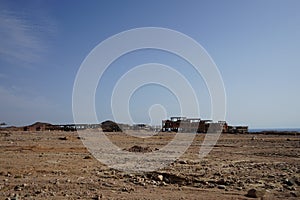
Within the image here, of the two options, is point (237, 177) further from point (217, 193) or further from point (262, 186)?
point (217, 193)

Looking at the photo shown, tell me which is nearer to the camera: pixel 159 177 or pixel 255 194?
pixel 255 194

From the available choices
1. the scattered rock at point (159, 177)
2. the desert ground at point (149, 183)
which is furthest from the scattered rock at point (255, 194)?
the scattered rock at point (159, 177)

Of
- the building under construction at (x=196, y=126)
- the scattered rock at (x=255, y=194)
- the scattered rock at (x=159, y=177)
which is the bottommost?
the scattered rock at (x=255, y=194)

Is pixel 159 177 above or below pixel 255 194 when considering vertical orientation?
above

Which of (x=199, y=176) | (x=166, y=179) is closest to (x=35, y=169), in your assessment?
(x=166, y=179)

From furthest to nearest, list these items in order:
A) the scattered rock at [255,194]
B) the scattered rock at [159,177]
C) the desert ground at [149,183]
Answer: the scattered rock at [159,177] < the desert ground at [149,183] < the scattered rock at [255,194]

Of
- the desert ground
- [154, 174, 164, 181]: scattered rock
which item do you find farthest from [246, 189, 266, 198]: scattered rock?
[154, 174, 164, 181]: scattered rock

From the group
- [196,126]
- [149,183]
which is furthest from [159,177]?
[196,126]

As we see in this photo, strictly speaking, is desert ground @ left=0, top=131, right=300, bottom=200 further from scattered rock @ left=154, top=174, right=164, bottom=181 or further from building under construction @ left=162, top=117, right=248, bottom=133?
building under construction @ left=162, top=117, right=248, bottom=133

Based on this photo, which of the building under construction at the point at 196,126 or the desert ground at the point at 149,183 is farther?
the building under construction at the point at 196,126

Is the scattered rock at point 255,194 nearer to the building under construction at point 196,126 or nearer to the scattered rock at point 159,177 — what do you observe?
the scattered rock at point 159,177

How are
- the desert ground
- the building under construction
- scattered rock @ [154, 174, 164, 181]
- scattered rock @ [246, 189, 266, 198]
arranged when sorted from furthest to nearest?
the building under construction < scattered rock @ [154, 174, 164, 181] < the desert ground < scattered rock @ [246, 189, 266, 198]

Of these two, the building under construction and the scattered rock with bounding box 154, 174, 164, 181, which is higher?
the building under construction

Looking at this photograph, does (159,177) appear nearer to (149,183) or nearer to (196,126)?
(149,183)
